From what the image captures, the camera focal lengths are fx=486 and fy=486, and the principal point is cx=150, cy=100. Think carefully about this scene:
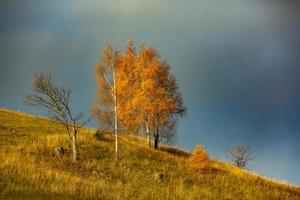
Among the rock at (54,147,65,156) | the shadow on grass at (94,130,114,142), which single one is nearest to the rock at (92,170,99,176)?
the rock at (54,147,65,156)

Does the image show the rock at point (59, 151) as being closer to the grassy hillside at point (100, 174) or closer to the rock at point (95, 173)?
the grassy hillside at point (100, 174)

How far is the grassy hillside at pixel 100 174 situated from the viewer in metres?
26.3

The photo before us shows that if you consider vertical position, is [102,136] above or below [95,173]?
above

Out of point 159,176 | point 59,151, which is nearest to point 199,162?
point 159,176

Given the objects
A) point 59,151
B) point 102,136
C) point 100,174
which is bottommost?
point 100,174

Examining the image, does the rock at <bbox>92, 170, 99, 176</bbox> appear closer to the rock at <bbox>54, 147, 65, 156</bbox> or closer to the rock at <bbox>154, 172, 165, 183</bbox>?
the rock at <bbox>54, 147, 65, 156</bbox>

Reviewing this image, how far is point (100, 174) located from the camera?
118 ft

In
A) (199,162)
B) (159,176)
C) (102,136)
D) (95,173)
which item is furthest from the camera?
(102,136)

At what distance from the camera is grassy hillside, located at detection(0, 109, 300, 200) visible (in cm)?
2630

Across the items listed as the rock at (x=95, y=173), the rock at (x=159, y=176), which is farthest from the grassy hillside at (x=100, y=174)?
the rock at (x=159, y=176)

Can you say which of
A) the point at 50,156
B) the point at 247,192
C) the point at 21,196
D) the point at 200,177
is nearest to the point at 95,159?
the point at 50,156

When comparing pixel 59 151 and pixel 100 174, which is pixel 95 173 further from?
pixel 59 151

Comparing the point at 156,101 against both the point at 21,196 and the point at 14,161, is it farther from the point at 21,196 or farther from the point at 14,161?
the point at 21,196

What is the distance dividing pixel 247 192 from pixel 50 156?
641 inches
